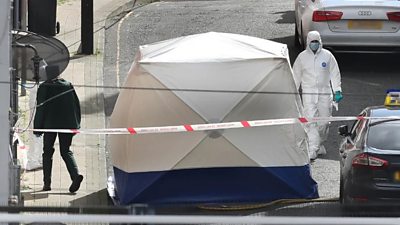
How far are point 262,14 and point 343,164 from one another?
10.7m

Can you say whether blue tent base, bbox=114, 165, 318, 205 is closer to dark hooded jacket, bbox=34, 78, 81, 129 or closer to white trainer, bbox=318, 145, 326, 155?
dark hooded jacket, bbox=34, 78, 81, 129

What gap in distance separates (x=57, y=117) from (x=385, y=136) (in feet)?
13.1

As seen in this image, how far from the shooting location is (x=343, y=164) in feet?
41.3

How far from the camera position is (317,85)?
50.2 ft

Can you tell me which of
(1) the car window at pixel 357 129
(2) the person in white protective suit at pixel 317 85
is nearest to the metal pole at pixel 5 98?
(1) the car window at pixel 357 129

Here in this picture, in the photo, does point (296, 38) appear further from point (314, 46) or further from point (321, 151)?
point (321, 151)

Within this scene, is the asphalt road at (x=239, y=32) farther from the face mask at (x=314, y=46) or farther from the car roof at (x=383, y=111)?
the car roof at (x=383, y=111)

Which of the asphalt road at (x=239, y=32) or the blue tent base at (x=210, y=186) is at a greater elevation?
the asphalt road at (x=239, y=32)

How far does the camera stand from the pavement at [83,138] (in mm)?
13352

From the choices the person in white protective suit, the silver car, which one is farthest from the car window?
the silver car

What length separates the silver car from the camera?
1806 cm

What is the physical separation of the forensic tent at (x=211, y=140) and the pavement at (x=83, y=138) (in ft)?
2.88

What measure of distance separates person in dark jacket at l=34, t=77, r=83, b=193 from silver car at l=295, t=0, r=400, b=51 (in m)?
6.03

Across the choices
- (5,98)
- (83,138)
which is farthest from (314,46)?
(5,98)
